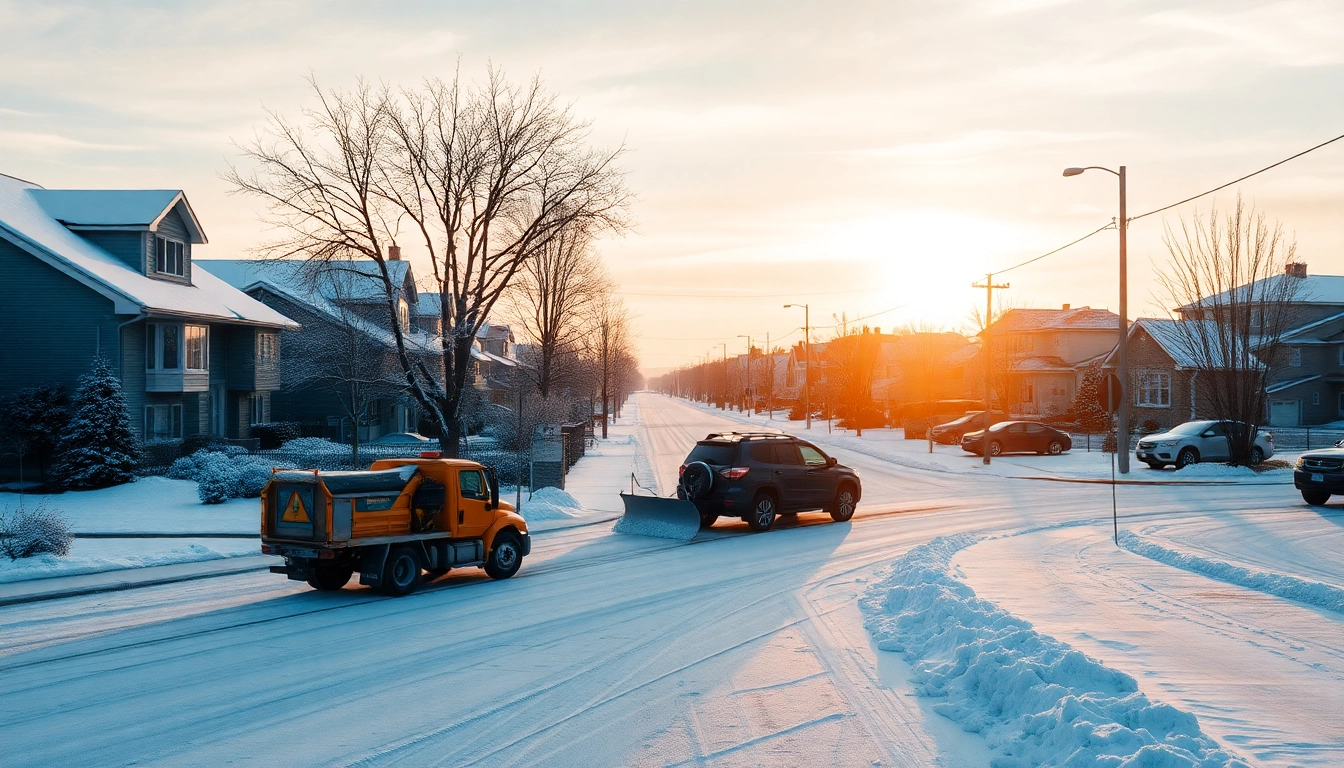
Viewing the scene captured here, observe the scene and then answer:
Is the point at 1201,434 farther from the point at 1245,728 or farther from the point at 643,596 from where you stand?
the point at 1245,728

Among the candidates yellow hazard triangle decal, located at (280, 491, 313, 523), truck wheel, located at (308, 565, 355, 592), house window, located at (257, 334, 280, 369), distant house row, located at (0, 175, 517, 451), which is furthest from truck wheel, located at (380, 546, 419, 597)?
house window, located at (257, 334, 280, 369)

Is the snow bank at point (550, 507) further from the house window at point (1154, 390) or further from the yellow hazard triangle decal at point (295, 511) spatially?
the house window at point (1154, 390)

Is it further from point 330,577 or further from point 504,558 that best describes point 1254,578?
point 330,577

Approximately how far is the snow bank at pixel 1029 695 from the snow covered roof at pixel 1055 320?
62.4 metres

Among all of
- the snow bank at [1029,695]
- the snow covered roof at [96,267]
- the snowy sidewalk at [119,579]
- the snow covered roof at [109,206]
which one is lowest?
the snowy sidewalk at [119,579]

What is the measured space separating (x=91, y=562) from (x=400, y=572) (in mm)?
5705

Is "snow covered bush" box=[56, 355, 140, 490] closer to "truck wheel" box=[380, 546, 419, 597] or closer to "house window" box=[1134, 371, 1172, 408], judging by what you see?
"truck wheel" box=[380, 546, 419, 597]

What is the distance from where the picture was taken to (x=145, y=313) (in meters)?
29.9

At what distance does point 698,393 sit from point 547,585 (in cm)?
18336

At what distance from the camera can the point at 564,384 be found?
5438cm

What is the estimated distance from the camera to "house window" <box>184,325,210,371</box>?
33.6 m

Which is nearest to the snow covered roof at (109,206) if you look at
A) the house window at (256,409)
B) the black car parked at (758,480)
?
the house window at (256,409)

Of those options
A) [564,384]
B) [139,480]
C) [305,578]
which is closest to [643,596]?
[305,578]

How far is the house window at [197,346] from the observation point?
33562mm
